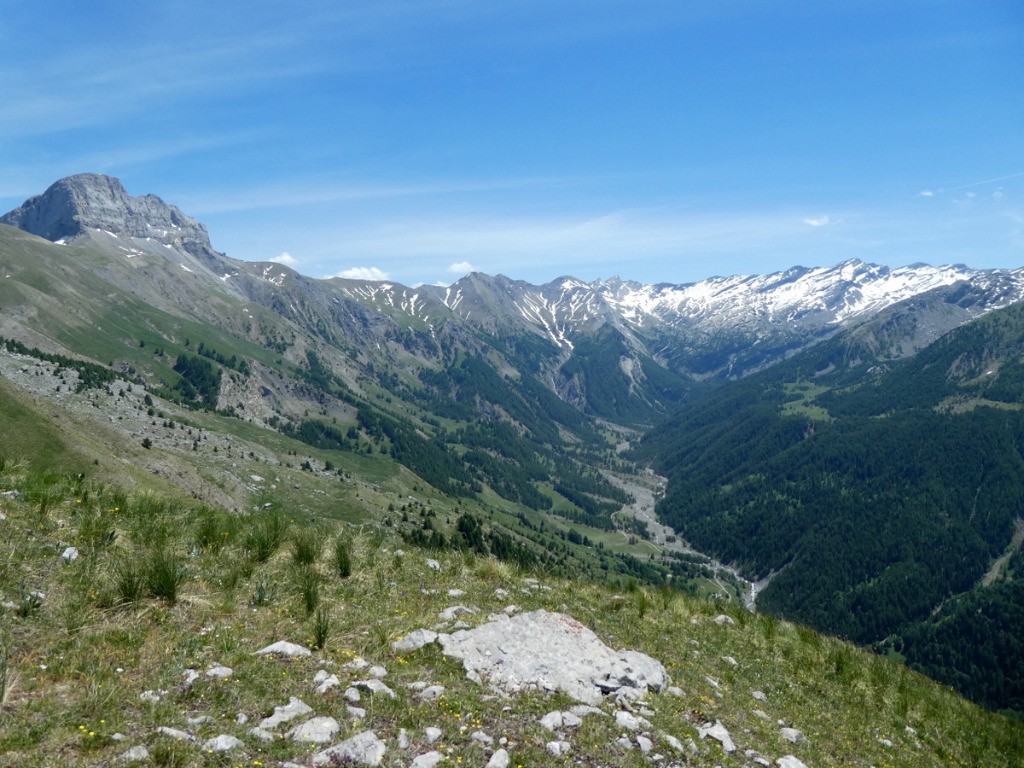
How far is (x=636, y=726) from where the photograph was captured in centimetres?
1097

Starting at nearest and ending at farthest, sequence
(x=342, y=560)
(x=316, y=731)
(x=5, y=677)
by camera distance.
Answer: (x=5, y=677)
(x=316, y=731)
(x=342, y=560)

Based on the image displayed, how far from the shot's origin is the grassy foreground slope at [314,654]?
28.2ft

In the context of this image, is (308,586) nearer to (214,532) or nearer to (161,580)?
(161,580)

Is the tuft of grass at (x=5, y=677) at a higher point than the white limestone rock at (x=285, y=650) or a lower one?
higher

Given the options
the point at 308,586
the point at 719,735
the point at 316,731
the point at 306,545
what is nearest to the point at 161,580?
the point at 308,586

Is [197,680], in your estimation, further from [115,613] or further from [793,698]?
[793,698]

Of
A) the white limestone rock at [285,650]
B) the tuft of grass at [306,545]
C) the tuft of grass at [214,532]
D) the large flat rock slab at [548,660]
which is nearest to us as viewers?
the white limestone rock at [285,650]

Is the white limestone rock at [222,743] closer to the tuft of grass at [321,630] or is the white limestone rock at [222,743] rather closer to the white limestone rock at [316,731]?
the white limestone rock at [316,731]

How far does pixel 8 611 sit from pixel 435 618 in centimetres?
814

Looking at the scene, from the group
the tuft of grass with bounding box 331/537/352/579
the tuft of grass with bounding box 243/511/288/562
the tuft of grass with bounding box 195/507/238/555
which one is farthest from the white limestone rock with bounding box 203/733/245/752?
the tuft of grass with bounding box 195/507/238/555

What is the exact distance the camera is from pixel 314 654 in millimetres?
11242

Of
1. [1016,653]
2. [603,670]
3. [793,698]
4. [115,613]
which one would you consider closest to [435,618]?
[603,670]

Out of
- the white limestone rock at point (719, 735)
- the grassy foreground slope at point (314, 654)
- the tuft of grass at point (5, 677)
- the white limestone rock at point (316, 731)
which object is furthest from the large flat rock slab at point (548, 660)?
the tuft of grass at point (5, 677)

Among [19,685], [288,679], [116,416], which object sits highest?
[19,685]
